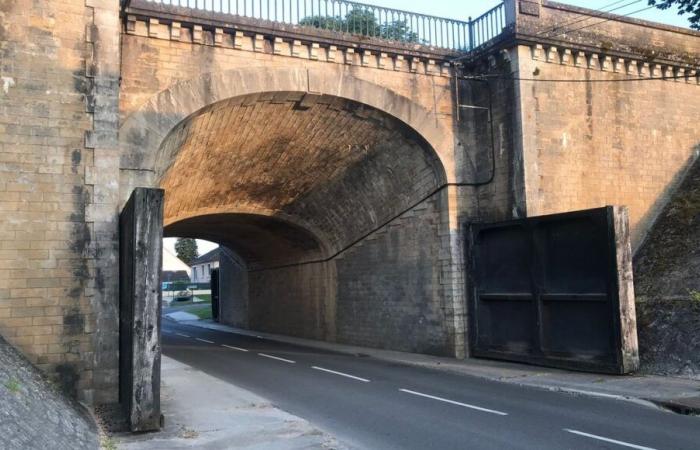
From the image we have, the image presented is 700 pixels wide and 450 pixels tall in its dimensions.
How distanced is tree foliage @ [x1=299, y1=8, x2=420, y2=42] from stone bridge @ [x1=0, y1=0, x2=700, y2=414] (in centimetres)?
23

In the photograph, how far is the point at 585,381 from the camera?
11922 millimetres

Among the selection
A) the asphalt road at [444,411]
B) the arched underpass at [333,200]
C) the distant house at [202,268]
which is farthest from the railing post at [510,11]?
the distant house at [202,268]

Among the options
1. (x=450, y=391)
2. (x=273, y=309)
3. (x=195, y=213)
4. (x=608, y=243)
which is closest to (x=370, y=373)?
(x=450, y=391)

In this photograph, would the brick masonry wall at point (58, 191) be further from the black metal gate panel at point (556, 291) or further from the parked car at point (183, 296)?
the parked car at point (183, 296)

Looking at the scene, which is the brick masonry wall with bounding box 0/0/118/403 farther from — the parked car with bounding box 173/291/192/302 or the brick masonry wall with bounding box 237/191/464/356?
the parked car with bounding box 173/291/192/302

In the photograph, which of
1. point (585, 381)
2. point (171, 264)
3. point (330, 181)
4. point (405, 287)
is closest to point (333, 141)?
point (330, 181)

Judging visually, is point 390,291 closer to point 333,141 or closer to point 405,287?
point 405,287

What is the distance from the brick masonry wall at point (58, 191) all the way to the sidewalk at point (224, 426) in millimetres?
1803

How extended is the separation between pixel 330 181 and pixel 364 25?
17.2 ft

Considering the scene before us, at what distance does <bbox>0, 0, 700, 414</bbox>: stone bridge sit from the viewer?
10758mm

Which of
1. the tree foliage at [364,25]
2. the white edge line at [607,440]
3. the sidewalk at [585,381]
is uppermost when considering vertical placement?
the tree foliage at [364,25]

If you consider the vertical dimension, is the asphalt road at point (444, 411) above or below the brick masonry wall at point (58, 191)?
below

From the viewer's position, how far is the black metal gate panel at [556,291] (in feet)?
41.4

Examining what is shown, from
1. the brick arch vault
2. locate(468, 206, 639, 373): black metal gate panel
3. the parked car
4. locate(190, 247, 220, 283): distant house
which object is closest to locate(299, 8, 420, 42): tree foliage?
the brick arch vault
